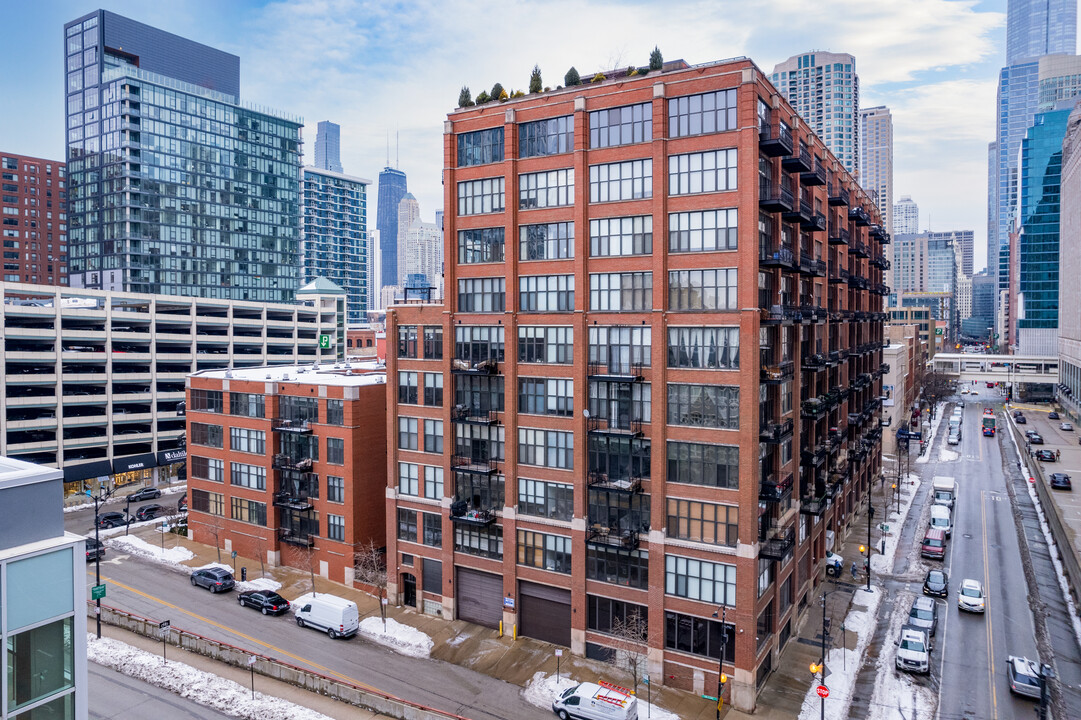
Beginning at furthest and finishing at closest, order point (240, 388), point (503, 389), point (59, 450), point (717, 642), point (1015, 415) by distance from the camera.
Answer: point (1015, 415), point (59, 450), point (240, 388), point (503, 389), point (717, 642)

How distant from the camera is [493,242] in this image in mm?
44312

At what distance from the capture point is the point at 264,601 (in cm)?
4675

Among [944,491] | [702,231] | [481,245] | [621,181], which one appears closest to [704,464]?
[702,231]

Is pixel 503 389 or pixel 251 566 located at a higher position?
pixel 503 389

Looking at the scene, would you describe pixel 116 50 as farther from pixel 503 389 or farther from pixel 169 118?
pixel 503 389

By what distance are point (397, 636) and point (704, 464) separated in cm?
2301

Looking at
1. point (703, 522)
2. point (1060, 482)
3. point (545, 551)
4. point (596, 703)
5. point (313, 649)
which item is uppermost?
point (703, 522)

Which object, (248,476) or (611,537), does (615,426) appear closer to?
(611,537)

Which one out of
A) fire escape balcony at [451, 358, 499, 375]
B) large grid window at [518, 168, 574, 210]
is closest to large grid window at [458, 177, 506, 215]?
large grid window at [518, 168, 574, 210]

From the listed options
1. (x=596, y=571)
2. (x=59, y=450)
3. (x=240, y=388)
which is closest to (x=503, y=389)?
(x=596, y=571)

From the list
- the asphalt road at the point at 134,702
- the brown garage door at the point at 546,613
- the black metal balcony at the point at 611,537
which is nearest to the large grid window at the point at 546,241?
the black metal balcony at the point at 611,537

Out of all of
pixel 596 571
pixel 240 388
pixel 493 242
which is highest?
pixel 493 242

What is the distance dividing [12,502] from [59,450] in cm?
7569

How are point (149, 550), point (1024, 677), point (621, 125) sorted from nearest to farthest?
point (1024, 677), point (621, 125), point (149, 550)
